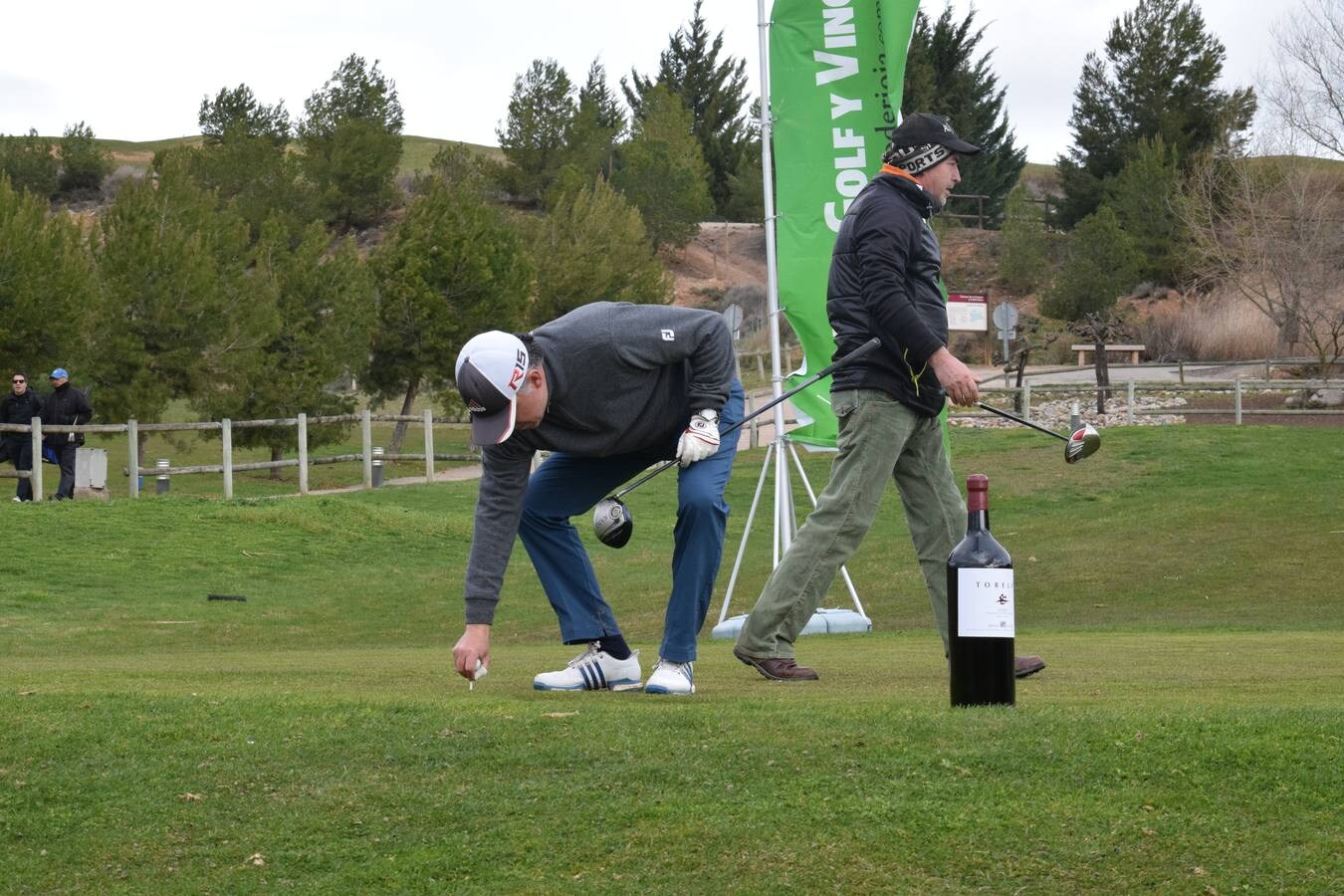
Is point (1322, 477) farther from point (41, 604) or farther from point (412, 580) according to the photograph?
point (41, 604)

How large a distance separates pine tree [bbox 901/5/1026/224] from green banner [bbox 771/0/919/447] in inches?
2380

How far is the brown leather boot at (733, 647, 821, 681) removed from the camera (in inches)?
272

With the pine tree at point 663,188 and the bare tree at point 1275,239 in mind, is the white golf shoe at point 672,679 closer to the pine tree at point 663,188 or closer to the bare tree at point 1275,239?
the bare tree at point 1275,239

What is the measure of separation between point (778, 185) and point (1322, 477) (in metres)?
16.1

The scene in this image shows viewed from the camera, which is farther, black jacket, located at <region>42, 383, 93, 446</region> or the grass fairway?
black jacket, located at <region>42, 383, 93, 446</region>

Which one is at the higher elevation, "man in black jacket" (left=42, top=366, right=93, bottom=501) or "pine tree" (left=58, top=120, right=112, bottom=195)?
"pine tree" (left=58, top=120, right=112, bottom=195)

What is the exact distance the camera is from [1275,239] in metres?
53.5

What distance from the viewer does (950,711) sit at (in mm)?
4812

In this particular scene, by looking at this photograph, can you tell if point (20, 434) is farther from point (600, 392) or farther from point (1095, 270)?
point (1095, 270)

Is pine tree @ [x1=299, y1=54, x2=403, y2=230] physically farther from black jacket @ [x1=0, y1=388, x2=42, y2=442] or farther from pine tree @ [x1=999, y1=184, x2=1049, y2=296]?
black jacket @ [x1=0, y1=388, x2=42, y2=442]

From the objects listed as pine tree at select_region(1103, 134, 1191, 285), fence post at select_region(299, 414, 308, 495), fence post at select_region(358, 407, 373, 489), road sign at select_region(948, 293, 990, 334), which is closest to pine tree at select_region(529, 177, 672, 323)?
road sign at select_region(948, 293, 990, 334)

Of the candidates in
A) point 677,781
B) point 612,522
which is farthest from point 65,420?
point 677,781

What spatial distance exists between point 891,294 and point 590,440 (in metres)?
1.52

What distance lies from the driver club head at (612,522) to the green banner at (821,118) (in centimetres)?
706
